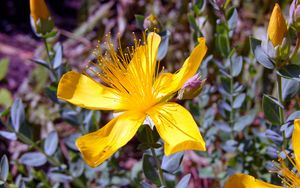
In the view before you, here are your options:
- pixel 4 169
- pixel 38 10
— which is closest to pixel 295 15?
pixel 38 10

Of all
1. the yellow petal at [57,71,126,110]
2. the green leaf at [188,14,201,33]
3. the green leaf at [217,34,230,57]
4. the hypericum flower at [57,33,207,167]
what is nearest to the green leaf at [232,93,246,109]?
the green leaf at [217,34,230,57]

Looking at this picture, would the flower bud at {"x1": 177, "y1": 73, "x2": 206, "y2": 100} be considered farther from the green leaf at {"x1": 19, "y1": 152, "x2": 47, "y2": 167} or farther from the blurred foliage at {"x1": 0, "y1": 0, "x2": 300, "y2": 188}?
the green leaf at {"x1": 19, "y1": 152, "x2": 47, "y2": 167}

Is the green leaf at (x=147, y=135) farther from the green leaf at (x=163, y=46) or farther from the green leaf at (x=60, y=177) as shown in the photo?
the green leaf at (x=60, y=177)

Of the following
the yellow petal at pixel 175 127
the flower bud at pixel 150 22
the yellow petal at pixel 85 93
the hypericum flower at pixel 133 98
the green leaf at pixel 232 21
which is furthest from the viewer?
the green leaf at pixel 232 21

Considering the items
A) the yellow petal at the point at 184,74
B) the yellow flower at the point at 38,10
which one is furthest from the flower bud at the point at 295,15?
the yellow flower at the point at 38,10

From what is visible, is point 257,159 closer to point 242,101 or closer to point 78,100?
point 242,101
